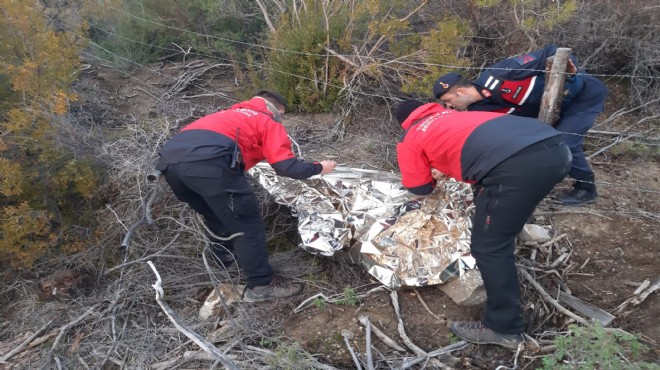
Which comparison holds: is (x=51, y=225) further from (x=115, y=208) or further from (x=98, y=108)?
(x=98, y=108)

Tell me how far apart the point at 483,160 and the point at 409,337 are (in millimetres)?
1150

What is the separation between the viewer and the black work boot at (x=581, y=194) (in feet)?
11.4

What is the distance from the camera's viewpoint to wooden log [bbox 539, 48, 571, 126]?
2955mm

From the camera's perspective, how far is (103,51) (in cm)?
580

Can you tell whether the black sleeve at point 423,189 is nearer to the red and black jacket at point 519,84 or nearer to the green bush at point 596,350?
the red and black jacket at point 519,84

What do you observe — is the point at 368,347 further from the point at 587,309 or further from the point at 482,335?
the point at 587,309

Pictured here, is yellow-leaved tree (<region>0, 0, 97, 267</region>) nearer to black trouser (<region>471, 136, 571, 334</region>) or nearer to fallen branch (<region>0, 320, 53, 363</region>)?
fallen branch (<region>0, 320, 53, 363</region>)

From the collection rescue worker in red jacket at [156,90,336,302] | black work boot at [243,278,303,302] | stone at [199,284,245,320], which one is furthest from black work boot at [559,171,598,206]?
stone at [199,284,245,320]

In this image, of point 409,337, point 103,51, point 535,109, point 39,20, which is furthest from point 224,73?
point 409,337

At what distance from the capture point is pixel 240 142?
280 centimetres

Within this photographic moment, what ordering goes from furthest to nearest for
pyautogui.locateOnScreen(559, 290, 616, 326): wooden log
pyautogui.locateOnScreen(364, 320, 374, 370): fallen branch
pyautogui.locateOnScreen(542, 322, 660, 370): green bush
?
pyautogui.locateOnScreen(559, 290, 616, 326): wooden log → pyautogui.locateOnScreen(364, 320, 374, 370): fallen branch → pyautogui.locateOnScreen(542, 322, 660, 370): green bush

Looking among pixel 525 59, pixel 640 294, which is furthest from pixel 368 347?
pixel 525 59

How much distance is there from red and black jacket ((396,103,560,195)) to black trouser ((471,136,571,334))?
6 centimetres

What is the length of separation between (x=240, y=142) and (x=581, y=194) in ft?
8.45
